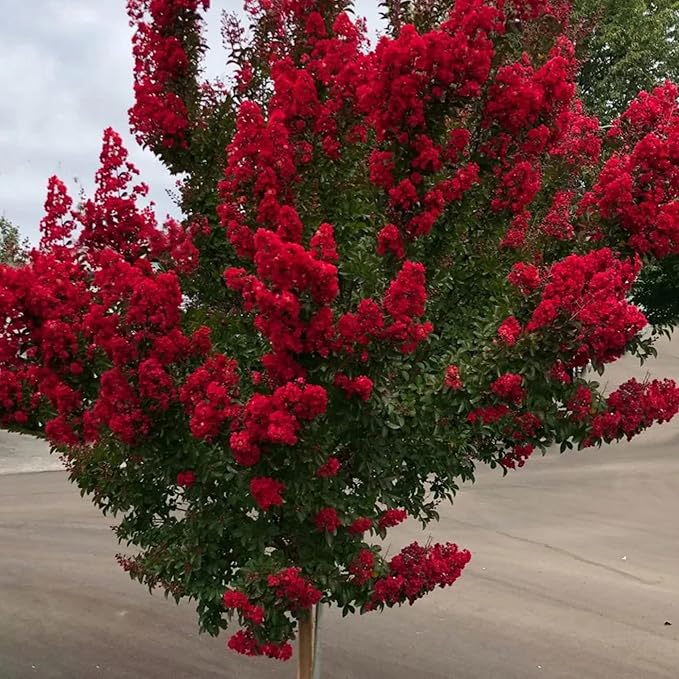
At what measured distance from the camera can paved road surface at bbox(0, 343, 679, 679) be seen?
818 cm

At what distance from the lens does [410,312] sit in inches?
159

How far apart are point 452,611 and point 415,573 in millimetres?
4735

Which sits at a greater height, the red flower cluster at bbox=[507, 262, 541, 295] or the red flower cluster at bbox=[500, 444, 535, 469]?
the red flower cluster at bbox=[507, 262, 541, 295]

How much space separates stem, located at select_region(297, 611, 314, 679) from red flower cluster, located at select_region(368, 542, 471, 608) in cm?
74

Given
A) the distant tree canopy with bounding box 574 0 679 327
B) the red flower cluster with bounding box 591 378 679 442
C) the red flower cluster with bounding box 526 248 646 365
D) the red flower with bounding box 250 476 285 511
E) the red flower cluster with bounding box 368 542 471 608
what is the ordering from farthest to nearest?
the distant tree canopy with bounding box 574 0 679 327 < the red flower cluster with bounding box 368 542 471 608 < the red flower cluster with bounding box 591 378 679 442 < the red flower with bounding box 250 476 285 511 < the red flower cluster with bounding box 526 248 646 365

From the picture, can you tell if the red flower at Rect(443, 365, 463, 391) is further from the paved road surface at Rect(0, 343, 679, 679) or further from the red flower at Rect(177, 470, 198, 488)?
the paved road surface at Rect(0, 343, 679, 679)

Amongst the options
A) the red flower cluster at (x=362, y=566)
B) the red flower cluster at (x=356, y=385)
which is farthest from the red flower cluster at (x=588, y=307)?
the red flower cluster at (x=362, y=566)

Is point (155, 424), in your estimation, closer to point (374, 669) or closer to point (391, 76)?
point (391, 76)

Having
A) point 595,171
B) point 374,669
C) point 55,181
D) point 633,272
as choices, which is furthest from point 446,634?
point 55,181

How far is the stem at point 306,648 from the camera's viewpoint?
230 inches

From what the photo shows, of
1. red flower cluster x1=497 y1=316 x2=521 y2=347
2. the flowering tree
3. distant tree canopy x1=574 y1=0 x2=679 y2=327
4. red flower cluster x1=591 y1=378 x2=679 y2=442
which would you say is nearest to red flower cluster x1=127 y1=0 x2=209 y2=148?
the flowering tree

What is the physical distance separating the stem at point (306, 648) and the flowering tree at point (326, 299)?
165mm

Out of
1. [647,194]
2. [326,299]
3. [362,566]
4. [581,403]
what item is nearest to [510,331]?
[581,403]

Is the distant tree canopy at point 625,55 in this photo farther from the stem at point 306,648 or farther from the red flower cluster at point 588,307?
the red flower cluster at point 588,307
